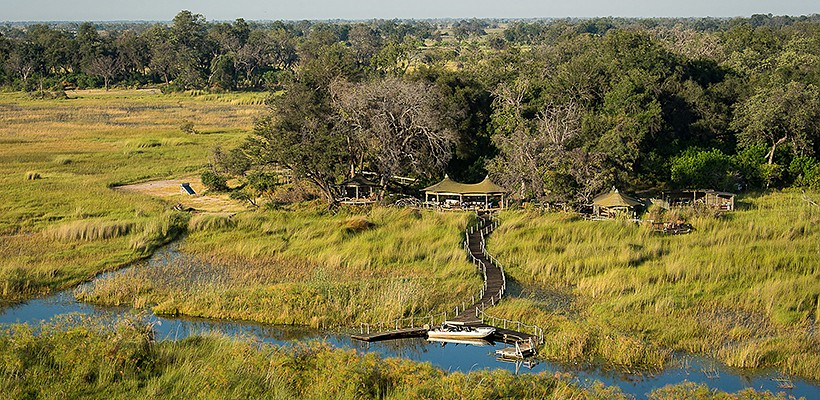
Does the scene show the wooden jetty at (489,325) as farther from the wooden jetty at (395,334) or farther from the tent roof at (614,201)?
the tent roof at (614,201)

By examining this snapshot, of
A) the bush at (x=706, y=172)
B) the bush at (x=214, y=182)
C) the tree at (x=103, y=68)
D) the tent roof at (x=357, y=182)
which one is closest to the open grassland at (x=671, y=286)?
the bush at (x=706, y=172)

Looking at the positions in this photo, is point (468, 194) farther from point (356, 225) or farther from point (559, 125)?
point (356, 225)

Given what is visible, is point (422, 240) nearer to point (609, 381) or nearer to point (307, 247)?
point (307, 247)

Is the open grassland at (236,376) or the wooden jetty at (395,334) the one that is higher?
the open grassland at (236,376)

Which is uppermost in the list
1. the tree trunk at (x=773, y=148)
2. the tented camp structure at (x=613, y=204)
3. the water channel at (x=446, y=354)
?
the tree trunk at (x=773, y=148)

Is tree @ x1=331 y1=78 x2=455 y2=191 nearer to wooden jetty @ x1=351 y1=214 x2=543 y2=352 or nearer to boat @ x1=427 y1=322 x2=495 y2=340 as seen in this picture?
wooden jetty @ x1=351 y1=214 x2=543 y2=352

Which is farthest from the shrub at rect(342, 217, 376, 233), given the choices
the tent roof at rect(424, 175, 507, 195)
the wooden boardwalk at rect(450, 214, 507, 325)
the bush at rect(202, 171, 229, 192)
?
the bush at rect(202, 171, 229, 192)

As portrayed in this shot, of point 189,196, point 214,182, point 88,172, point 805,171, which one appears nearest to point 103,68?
point 88,172
